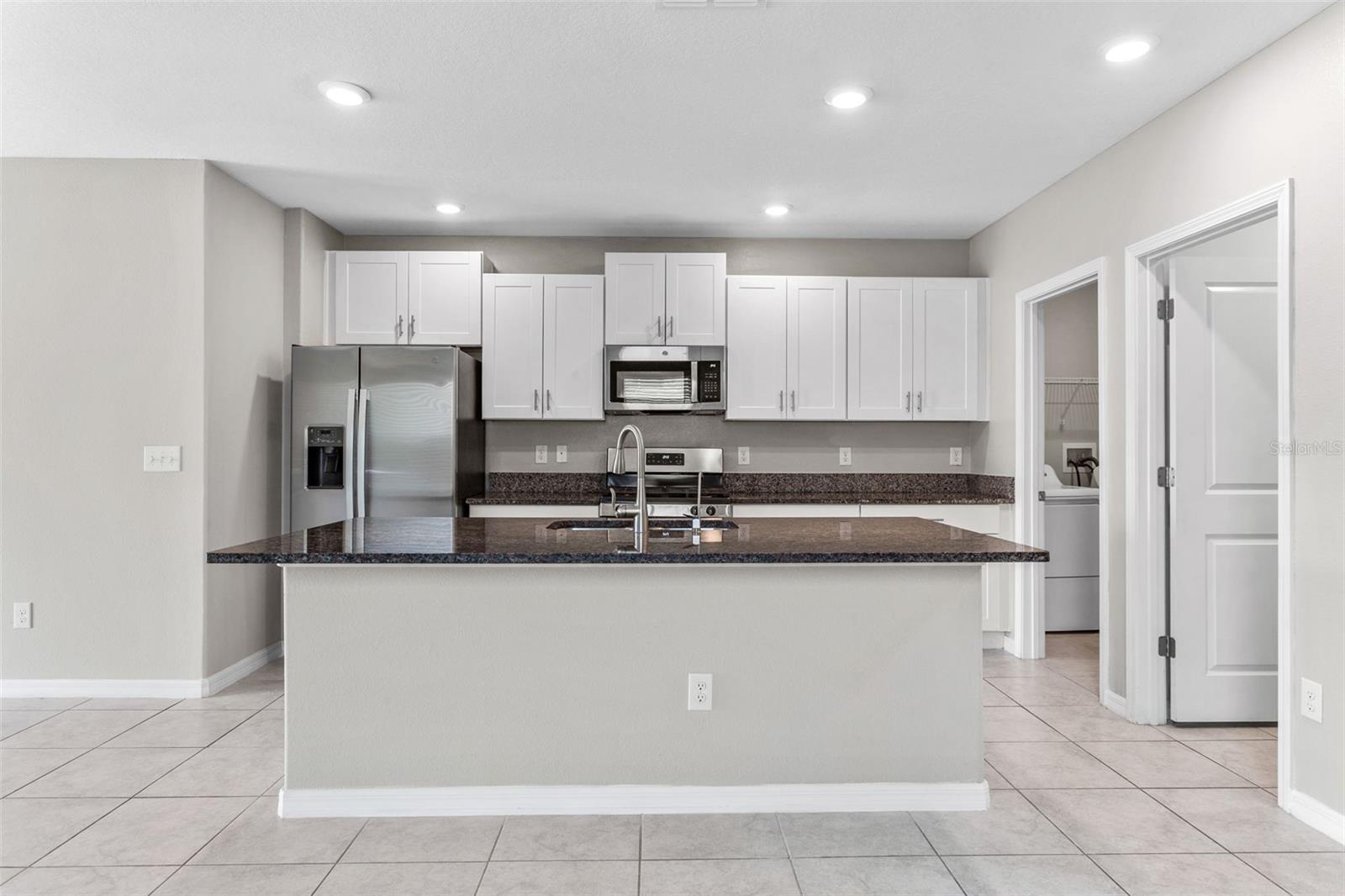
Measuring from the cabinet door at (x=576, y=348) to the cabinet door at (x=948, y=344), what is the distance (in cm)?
193

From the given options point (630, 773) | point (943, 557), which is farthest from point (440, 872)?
point (943, 557)

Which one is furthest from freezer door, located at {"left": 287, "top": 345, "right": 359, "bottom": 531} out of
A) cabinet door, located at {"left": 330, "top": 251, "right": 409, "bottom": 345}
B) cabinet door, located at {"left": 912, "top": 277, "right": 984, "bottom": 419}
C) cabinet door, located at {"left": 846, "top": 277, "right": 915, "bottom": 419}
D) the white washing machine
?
the white washing machine

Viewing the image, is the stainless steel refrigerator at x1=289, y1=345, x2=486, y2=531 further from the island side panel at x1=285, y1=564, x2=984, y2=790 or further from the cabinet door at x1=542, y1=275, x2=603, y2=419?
the island side panel at x1=285, y1=564, x2=984, y2=790

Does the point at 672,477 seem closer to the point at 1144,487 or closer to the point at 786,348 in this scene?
the point at 786,348

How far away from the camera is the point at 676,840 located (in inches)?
93.5

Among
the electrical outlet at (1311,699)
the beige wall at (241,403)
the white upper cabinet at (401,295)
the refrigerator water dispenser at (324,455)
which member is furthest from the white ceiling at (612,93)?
the electrical outlet at (1311,699)

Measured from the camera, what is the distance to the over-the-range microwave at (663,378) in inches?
192

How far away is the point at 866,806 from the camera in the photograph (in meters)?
2.56

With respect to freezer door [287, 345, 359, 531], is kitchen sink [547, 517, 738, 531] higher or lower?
lower

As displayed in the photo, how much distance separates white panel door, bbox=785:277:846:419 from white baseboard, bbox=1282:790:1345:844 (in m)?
2.89

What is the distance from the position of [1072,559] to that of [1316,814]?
250 centimetres

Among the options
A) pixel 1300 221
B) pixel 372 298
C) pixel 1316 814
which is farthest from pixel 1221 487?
pixel 372 298

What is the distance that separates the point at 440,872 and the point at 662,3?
254 centimetres

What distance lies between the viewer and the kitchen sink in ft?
9.95
